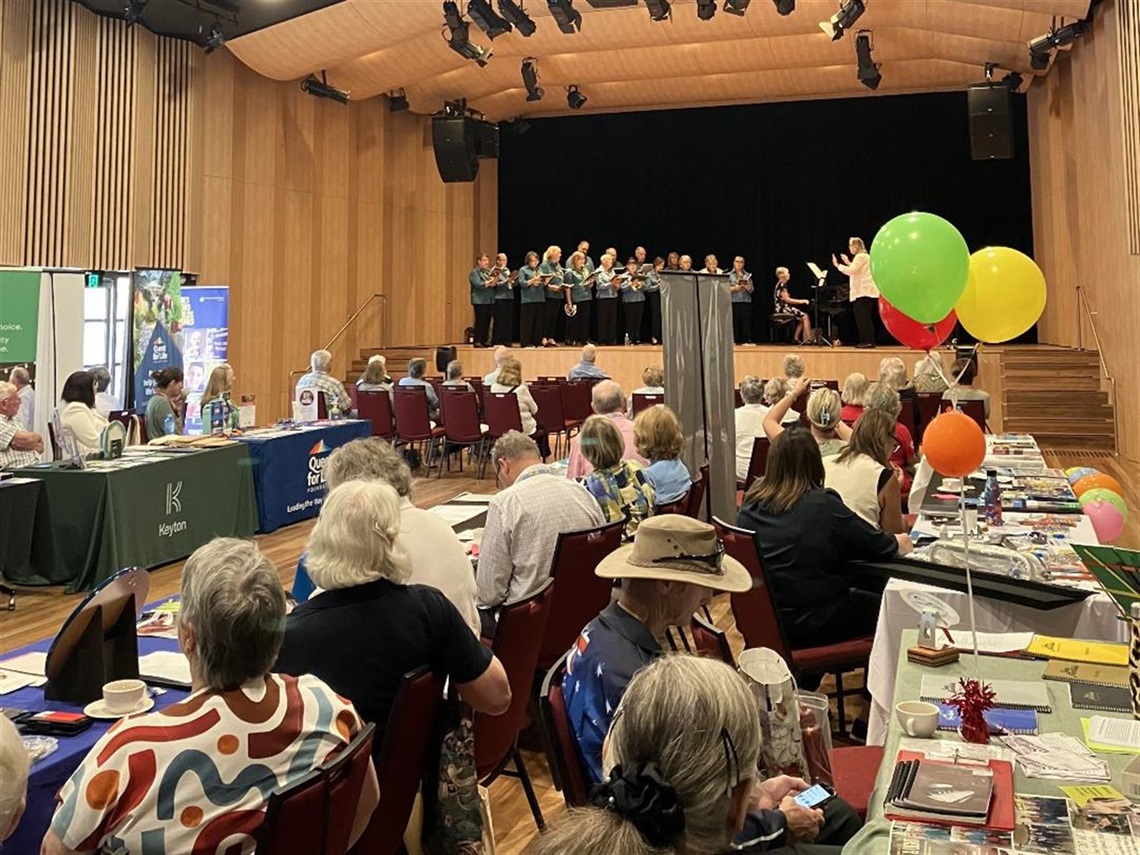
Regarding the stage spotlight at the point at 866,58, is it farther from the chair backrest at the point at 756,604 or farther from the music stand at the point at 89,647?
the music stand at the point at 89,647

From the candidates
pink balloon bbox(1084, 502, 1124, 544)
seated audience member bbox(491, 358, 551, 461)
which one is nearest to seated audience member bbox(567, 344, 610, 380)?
seated audience member bbox(491, 358, 551, 461)

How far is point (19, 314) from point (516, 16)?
6.58 m

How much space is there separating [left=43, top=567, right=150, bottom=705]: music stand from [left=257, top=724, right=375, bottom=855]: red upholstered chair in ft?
3.01

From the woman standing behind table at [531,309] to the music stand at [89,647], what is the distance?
1451 centimetres

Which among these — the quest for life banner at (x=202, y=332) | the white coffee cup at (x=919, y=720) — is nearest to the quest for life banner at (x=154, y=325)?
the quest for life banner at (x=202, y=332)

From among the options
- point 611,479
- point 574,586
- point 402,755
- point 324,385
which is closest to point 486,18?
point 324,385

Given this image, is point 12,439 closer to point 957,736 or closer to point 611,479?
point 611,479

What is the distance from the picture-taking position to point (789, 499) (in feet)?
13.0

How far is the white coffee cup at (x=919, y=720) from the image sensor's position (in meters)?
2.28

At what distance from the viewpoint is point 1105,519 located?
486 cm

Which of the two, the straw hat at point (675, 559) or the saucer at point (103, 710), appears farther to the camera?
the saucer at point (103, 710)

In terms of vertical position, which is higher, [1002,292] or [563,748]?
[1002,292]

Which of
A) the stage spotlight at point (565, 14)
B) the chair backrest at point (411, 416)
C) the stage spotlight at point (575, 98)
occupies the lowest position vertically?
the chair backrest at point (411, 416)

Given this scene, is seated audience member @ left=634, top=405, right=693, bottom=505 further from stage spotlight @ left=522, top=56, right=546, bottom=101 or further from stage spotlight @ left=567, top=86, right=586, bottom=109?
stage spotlight @ left=567, top=86, right=586, bottom=109
